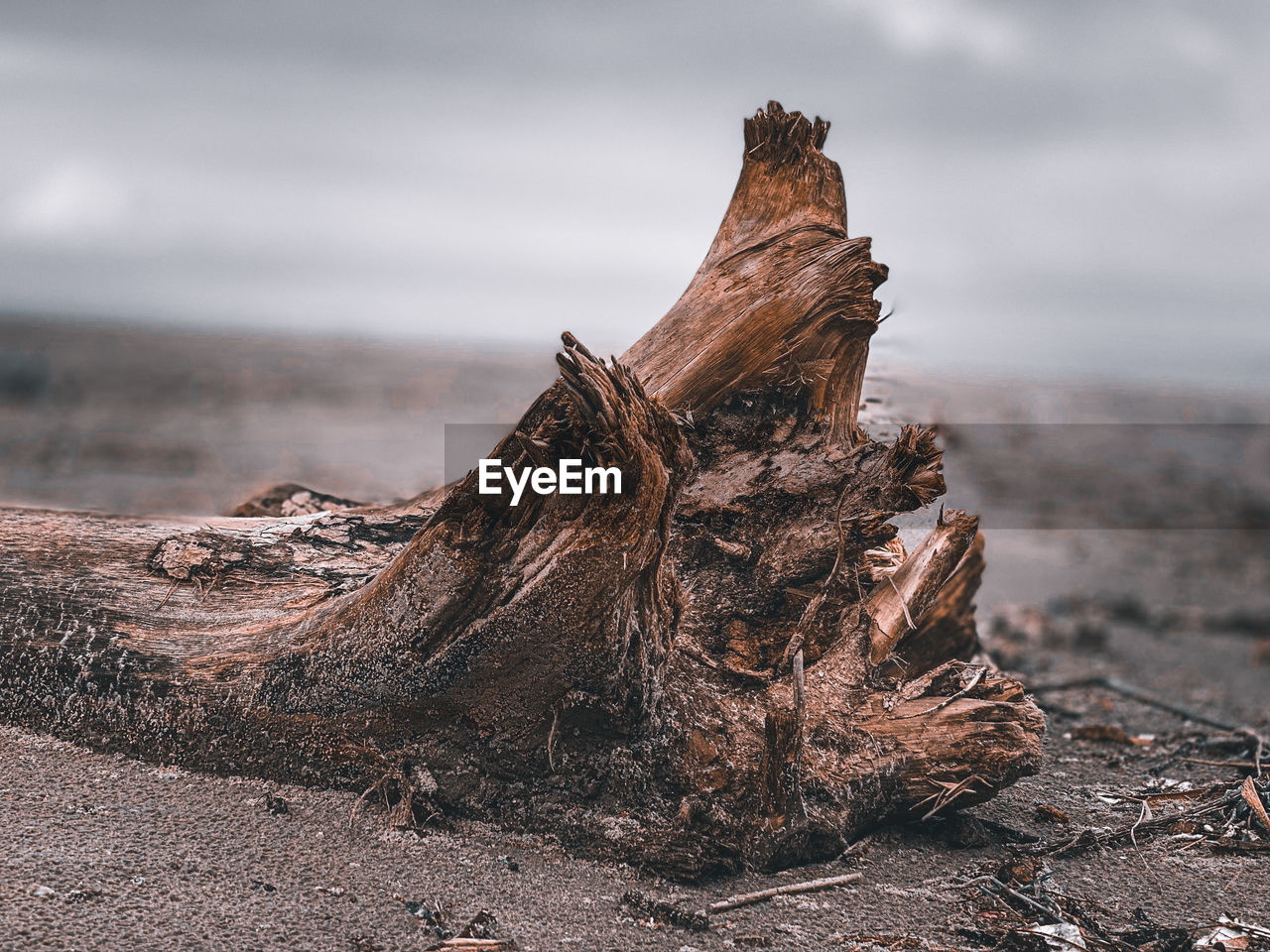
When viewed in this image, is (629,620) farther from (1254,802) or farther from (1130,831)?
(1254,802)

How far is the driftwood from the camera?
387 cm

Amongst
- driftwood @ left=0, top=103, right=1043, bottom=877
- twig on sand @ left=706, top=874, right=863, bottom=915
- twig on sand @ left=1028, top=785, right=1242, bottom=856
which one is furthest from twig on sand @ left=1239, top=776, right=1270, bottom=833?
twig on sand @ left=706, top=874, right=863, bottom=915

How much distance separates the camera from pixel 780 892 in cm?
381

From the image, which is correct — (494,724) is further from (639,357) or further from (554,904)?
(639,357)

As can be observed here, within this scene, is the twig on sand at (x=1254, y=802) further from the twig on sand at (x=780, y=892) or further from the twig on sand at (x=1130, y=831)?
the twig on sand at (x=780, y=892)

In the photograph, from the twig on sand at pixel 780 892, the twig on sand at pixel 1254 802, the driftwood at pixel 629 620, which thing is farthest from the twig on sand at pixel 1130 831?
the twig on sand at pixel 780 892

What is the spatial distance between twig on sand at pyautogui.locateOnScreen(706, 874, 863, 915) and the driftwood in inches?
7.3

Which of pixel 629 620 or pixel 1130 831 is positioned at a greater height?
pixel 629 620

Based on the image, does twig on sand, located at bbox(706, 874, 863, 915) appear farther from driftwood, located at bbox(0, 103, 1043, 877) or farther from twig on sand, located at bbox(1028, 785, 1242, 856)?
twig on sand, located at bbox(1028, 785, 1242, 856)

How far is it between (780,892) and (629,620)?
131 cm

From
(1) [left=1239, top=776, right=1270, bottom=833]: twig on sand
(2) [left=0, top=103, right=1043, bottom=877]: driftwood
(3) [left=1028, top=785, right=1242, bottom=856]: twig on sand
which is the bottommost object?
(3) [left=1028, top=785, right=1242, bottom=856]: twig on sand

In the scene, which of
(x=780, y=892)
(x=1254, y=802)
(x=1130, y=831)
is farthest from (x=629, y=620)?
(x=1254, y=802)

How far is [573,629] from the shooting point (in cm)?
379

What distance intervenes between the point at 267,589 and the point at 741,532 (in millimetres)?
2494
